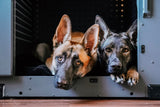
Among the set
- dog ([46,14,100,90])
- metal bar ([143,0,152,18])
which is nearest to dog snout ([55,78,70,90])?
dog ([46,14,100,90])

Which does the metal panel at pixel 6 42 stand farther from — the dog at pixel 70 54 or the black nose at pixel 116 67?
the black nose at pixel 116 67

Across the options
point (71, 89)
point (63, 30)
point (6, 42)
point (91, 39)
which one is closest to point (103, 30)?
point (91, 39)

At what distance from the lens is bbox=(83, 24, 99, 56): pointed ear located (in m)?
0.85

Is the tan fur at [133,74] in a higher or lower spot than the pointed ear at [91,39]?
lower

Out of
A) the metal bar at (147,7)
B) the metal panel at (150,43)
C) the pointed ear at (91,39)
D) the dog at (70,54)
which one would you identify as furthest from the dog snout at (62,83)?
the metal bar at (147,7)

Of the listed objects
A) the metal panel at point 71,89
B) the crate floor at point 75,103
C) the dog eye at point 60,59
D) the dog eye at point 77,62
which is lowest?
the crate floor at point 75,103

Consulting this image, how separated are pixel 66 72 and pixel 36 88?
18cm

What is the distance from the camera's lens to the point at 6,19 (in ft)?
2.80

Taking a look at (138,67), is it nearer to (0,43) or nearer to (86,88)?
(86,88)

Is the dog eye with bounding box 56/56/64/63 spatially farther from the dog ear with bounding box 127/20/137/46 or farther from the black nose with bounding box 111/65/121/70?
the dog ear with bounding box 127/20/137/46

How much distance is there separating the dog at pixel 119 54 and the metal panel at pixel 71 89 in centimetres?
4

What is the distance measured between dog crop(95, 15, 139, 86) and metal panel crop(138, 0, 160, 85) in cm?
3

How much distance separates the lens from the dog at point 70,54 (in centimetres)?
79

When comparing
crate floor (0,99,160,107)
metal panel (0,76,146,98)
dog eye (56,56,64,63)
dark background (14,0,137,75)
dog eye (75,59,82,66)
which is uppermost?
dark background (14,0,137,75)
